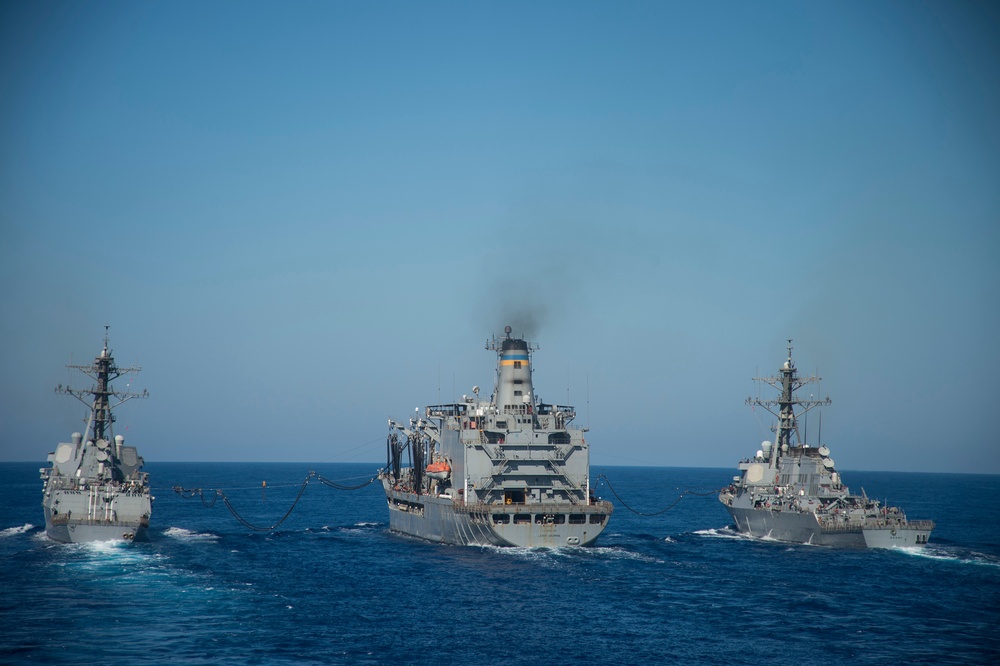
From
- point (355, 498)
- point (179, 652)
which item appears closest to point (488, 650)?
point (179, 652)

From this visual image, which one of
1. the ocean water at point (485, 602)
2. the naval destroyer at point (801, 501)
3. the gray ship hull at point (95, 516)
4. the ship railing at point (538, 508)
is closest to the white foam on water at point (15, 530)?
the ocean water at point (485, 602)

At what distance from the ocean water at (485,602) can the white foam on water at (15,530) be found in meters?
0.80

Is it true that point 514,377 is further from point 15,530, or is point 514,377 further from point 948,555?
point 15,530

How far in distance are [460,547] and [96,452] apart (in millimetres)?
28406

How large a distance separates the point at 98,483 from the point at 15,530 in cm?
1678

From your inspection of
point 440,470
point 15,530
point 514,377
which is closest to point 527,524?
point 440,470

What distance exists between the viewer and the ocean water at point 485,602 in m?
37.7

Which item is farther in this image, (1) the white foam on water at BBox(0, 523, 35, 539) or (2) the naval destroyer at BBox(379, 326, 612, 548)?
(1) the white foam on water at BBox(0, 523, 35, 539)

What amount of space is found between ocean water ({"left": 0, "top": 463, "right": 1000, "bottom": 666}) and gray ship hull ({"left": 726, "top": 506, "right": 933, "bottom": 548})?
49.1 inches

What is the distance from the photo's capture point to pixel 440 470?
2854 inches

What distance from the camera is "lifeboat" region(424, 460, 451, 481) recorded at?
237 feet

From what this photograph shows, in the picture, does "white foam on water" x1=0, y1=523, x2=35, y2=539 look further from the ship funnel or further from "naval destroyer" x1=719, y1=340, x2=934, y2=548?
"naval destroyer" x1=719, y1=340, x2=934, y2=548

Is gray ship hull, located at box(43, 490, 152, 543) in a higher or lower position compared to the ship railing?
lower

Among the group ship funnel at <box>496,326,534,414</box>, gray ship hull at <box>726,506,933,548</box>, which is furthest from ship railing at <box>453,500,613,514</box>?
gray ship hull at <box>726,506,933,548</box>
